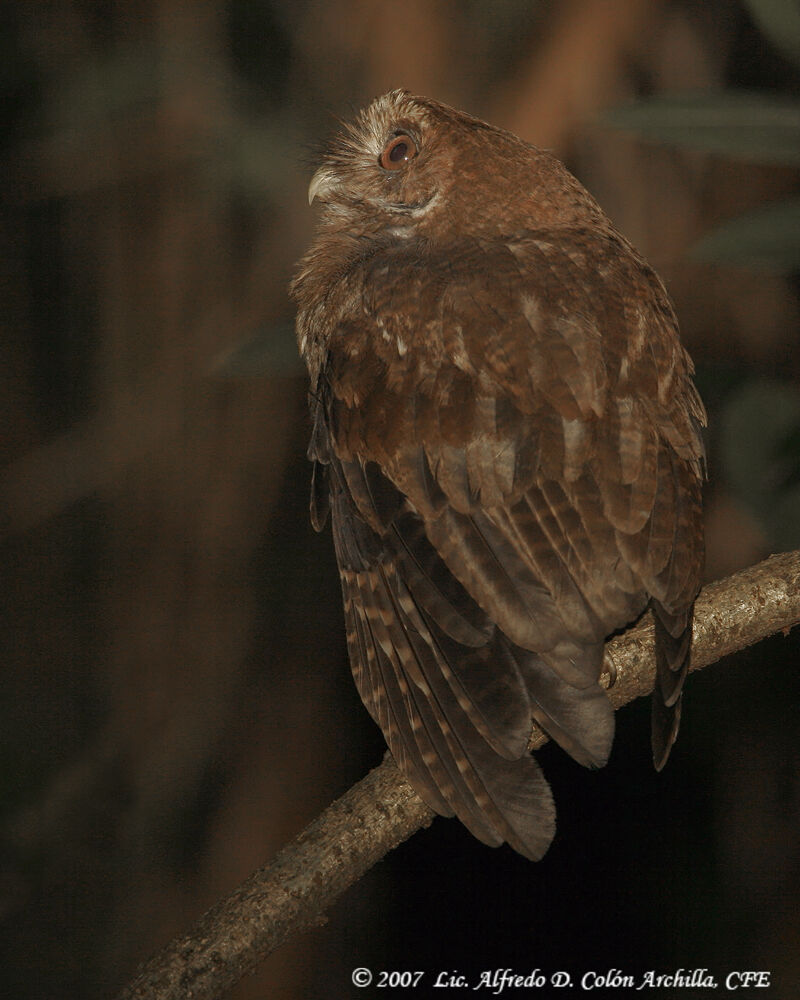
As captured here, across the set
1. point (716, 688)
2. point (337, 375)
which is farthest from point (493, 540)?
point (716, 688)

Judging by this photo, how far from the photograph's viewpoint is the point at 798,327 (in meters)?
3.63

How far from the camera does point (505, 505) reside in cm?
181

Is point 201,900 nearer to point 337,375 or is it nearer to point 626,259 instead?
point 337,375

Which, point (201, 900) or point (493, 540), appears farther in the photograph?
point (201, 900)

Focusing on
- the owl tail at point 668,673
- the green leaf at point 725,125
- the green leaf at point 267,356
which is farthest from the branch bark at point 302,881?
the green leaf at point 267,356

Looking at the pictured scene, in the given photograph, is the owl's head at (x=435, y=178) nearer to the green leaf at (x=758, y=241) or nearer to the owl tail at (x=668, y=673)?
the green leaf at (x=758, y=241)

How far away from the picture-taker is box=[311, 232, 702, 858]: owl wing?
1.71 meters

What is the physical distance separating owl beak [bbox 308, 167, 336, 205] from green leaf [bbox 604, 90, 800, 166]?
0.66 metres

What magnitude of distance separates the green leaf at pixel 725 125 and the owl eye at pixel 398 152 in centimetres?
45

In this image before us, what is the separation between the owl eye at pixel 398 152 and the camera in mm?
2482

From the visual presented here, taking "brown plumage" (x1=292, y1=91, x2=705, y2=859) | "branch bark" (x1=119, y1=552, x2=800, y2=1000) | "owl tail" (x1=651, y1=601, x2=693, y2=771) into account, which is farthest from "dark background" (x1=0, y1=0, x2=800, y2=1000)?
"owl tail" (x1=651, y1=601, x2=693, y2=771)

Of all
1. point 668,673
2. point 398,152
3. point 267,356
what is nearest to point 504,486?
point 668,673

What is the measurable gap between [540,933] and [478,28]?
3.21m

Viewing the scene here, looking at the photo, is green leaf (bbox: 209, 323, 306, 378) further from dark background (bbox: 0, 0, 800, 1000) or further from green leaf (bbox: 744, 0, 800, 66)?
green leaf (bbox: 744, 0, 800, 66)
